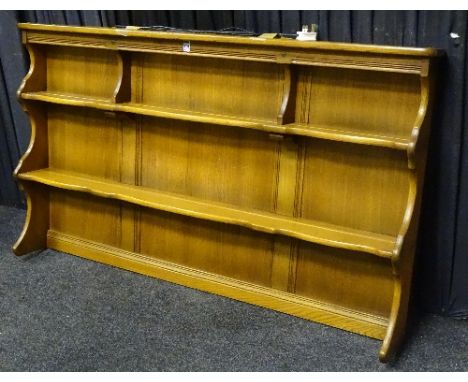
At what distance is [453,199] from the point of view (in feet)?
8.09

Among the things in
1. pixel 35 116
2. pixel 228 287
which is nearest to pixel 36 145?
pixel 35 116

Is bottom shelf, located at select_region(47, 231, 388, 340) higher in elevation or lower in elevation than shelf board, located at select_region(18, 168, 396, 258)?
lower

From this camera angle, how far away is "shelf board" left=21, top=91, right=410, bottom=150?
7.39 feet

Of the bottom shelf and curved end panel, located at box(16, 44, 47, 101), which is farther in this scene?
curved end panel, located at box(16, 44, 47, 101)

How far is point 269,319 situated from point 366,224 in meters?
0.57

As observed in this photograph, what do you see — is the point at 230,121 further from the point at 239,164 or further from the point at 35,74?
the point at 35,74

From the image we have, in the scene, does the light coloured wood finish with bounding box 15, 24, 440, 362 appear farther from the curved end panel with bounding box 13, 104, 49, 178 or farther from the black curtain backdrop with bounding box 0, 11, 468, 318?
the black curtain backdrop with bounding box 0, 11, 468, 318

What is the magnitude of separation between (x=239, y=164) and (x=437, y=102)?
2.76ft

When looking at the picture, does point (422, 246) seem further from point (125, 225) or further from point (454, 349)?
point (125, 225)

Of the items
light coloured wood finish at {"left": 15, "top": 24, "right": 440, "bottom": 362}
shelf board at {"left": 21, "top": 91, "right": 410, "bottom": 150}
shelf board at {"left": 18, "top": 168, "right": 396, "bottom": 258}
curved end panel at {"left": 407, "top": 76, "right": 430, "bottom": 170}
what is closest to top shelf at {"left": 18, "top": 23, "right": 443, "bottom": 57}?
light coloured wood finish at {"left": 15, "top": 24, "right": 440, "bottom": 362}

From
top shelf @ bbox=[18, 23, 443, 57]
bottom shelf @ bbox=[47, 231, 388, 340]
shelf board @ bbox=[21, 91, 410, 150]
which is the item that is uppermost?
top shelf @ bbox=[18, 23, 443, 57]

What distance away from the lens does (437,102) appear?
238cm

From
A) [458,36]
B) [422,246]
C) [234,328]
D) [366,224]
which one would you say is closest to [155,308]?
[234,328]

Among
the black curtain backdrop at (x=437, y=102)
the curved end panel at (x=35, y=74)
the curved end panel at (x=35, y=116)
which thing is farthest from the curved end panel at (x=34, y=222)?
the black curtain backdrop at (x=437, y=102)
